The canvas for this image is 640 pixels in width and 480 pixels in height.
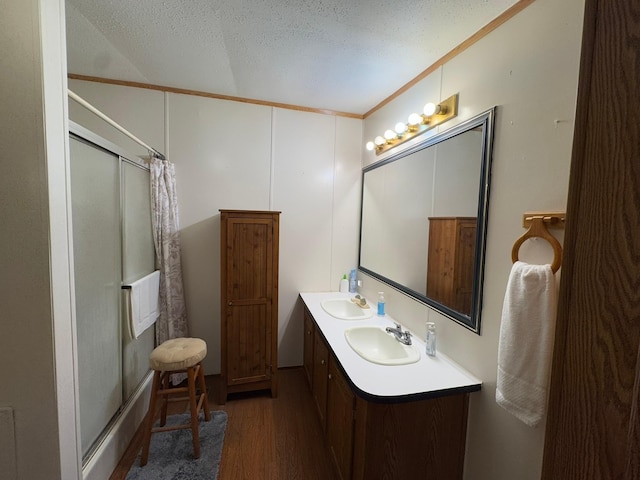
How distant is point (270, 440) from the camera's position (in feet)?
5.92

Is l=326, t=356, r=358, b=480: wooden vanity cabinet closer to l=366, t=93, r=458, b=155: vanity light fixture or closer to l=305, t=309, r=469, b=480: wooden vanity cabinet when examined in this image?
l=305, t=309, r=469, b=480: wooden vanity cabinet

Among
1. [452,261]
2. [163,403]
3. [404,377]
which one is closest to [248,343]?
[163,403]

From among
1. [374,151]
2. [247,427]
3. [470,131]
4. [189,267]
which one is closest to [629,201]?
[470,131]

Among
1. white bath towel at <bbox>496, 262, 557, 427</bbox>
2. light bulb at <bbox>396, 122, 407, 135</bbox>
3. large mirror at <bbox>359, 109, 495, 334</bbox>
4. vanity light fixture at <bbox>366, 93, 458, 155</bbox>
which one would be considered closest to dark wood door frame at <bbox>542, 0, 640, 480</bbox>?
white bath towel at <bbox>496, 262, 557, 427</bbox>

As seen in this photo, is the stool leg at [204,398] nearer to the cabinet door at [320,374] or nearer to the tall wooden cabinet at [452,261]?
the cabinet door at [320,374]

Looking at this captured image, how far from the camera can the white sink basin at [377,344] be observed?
5.26 feet

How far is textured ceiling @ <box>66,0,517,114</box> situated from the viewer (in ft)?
4.31

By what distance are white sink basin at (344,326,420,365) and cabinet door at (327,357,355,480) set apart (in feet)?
0.73

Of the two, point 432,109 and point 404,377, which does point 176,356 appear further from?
point 432,109

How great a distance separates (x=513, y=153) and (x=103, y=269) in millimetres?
2241

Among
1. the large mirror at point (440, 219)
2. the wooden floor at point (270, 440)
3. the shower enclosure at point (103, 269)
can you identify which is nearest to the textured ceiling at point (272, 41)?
the large mirror at point (440, 219)

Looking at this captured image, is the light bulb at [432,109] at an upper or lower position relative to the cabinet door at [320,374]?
upper

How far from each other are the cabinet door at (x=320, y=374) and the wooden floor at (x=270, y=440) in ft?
0.61

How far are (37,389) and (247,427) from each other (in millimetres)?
1383
